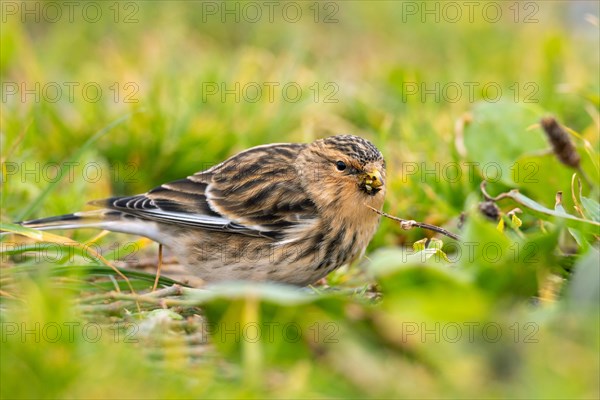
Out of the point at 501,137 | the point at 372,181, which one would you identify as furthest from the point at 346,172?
the point at 501,137

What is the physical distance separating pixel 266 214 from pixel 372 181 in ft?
2.04

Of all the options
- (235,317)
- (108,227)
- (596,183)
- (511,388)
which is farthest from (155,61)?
(511,388)

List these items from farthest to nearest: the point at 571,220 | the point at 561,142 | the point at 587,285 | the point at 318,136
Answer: the point at 318,136 < the point at 561,142 < the point at 571,220 < the point at 587,285

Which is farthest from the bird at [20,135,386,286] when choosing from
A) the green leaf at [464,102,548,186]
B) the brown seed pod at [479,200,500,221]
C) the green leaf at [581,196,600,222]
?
the green leaf at [581,196,600,222]

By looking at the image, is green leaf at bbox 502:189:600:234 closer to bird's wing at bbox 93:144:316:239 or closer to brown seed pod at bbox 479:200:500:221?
brown seed pod at bbox 479:200:500:221

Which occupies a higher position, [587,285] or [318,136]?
[587,285]

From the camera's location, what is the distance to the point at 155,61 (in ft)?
25.7

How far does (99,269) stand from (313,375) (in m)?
1.75

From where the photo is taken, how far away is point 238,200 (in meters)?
5.13

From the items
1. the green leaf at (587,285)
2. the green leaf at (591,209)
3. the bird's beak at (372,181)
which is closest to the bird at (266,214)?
the bird's beak at (372,181)

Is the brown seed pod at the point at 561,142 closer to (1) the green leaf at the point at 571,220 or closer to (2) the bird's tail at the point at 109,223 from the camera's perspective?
(1) the green leaf at the point at 571,220

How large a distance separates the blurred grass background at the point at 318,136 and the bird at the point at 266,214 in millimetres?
331

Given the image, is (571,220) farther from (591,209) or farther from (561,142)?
(561,142)

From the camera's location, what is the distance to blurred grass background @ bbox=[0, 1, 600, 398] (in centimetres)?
287
